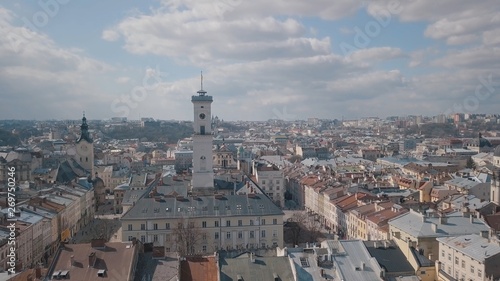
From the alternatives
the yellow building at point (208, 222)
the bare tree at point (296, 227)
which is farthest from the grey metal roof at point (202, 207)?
the bare tree at point (296, 227)

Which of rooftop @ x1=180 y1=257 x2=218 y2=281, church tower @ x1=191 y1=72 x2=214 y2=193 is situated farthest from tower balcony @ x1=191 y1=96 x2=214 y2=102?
rooftop @ x1=180 y1=257 x2=218 y2=281

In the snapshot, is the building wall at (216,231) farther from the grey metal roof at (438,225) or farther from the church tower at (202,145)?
the church tower at (202,145)

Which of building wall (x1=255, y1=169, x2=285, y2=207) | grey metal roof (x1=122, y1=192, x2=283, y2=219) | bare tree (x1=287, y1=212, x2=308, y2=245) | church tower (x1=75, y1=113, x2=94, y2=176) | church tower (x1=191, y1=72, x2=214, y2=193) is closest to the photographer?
grey metal roof (x1=122, y1=192, x2=283, y2=219)

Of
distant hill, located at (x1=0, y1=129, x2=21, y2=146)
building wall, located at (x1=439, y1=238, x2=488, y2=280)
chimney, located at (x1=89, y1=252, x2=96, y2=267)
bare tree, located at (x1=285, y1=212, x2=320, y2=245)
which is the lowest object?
bare tree, located at (x1=285, y1=212, x2=320, y2=245)

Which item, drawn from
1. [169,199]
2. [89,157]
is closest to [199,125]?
[169,199]

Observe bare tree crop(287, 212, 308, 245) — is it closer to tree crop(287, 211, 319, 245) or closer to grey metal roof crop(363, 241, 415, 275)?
tree crop(287, 211, 319, 245)
